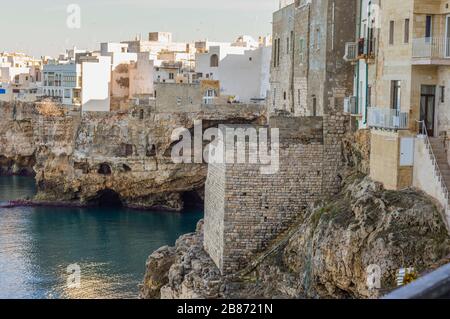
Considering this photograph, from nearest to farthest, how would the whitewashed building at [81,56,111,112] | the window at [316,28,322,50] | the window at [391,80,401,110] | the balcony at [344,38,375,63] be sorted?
the window at [391,80,401,110] → the balcony at [344,38,375,63] → the window at [316,28,322,50] → the whitewashed building at [81,56,111,112]

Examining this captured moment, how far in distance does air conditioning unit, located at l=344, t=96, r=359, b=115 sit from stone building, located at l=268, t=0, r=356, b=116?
0.43 meters

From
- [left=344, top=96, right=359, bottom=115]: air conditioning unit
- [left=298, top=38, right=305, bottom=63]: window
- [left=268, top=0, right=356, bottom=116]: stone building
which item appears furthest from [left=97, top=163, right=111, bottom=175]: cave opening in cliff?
[left=344, top=96, right=359, bottom=115]: air conditioning unit

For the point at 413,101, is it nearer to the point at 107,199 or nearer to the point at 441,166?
the point at 441,166

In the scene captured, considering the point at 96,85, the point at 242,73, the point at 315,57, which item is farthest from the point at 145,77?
the point at 315,57

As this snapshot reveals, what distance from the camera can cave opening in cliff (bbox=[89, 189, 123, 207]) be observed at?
170 feet

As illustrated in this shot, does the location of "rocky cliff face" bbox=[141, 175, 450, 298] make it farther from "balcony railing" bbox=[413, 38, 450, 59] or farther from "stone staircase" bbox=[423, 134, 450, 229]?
"balcony railing" bbox=[413, 38, 450, 59]

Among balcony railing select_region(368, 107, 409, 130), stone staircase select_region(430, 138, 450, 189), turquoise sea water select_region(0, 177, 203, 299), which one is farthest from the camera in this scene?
turquoise sea water select_region(0, 177, 203, 299)

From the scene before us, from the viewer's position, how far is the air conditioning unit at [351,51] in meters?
19.8

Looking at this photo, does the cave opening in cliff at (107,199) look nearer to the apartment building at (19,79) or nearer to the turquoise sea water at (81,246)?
the turquoise sea water at (81,246)

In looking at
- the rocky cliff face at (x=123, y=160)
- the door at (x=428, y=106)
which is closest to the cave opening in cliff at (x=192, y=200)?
the rocky cliff face at (x=123, y=160)

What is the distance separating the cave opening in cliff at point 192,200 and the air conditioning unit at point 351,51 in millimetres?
30804
